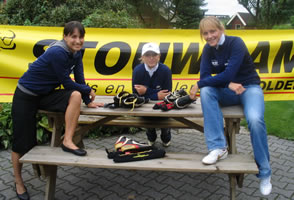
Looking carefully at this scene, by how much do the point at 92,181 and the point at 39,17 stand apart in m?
6.59

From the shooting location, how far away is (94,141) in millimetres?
5227

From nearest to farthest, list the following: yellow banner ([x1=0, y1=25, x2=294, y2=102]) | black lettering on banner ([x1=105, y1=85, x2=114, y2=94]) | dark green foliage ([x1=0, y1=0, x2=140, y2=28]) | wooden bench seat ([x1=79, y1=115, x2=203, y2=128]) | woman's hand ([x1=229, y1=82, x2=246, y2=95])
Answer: woman's hand ([x1=229, y1=82, x2=246, y2=95]) → wooden bench seat ([x1=79, y1=115, x2=203, y2=128]) → yellow banner ([x1=0, y1=25, x2=294, y2=102]) → black lettering on banner ([x1=105, y1=85, x2=114, y2=94]) → dark green foliage ([x1=0, y1=0, x2=140, y2=28])

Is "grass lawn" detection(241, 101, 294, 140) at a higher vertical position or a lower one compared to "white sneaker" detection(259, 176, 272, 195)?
lower

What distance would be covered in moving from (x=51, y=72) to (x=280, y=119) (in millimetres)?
4956

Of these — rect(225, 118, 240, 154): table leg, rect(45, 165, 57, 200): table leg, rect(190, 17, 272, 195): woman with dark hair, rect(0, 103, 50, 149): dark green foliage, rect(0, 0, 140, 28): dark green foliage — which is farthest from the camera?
rect(0, 0, 140, 28): dark green foliage

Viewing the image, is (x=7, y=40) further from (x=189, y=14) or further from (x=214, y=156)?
(x=189, y=14)

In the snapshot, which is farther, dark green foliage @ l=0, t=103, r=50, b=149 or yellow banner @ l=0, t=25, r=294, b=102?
yellow banner @ l=0, t=25, r=294, b=102

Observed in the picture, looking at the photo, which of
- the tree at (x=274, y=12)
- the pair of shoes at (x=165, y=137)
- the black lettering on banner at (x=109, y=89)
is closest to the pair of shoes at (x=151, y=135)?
the pair of shoes at (x=165, y=137)

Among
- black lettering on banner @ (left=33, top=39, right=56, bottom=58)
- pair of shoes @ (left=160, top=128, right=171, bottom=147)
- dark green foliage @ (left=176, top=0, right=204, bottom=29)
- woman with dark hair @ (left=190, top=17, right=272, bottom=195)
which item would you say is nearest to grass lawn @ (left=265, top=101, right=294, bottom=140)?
pair of shoes @ (left=160, top=128, right=171, bottom=147)

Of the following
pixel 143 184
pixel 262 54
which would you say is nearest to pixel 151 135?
pixel 143 184

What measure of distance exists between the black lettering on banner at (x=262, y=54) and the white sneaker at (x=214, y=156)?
3184 mm

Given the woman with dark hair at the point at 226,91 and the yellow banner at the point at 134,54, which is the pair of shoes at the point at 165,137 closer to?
the yellow banner at the point at 134,54

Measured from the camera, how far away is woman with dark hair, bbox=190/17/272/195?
2853 mm

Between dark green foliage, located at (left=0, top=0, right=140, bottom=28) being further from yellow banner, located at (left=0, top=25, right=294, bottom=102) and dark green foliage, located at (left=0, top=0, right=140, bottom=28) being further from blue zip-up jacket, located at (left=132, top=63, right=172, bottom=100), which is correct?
blue zip-up jacket, located at (left=132, top=63, right=172, bottom=100)
